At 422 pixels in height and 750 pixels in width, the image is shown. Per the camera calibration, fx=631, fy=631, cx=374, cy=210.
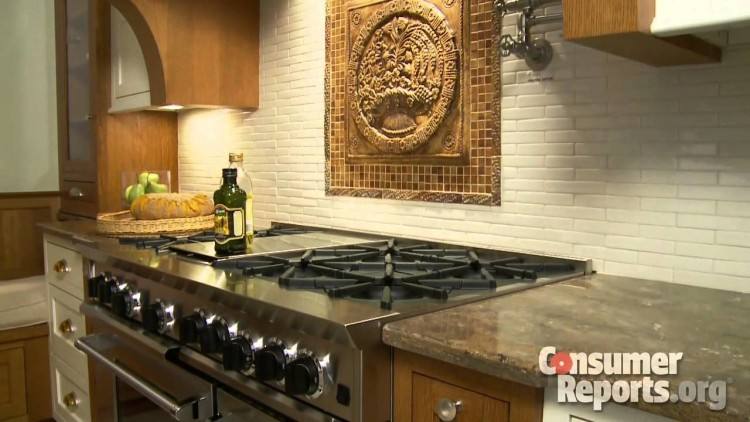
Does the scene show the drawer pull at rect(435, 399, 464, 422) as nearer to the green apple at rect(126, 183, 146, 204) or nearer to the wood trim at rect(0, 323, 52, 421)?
the green apple at rect(126, 183, 146, 204)

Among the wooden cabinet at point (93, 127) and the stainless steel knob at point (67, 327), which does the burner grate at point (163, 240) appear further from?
the wooden cabinet at point (93, 127)

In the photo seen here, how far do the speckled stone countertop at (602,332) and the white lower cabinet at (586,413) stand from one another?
0.04 m

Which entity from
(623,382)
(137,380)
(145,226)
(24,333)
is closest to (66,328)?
(24,333)

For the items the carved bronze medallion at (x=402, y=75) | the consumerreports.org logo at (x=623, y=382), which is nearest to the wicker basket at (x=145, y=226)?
the carved bronze medallion at (x=402, y=75)

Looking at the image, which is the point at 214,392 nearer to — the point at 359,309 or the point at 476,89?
the point at 359,309

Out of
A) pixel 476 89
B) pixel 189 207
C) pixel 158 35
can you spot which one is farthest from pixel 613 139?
pixel 158 35

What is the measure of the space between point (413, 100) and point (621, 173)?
71 cm

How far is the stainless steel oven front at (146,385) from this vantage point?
1439 millimetres

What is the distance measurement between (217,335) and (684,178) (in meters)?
1.11

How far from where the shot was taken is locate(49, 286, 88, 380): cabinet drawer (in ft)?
8.07

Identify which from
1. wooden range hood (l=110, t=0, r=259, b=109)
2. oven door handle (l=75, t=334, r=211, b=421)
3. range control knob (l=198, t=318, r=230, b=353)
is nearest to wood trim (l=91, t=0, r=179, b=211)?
wooden range hood (l=110, t=0, r=259, b=109)

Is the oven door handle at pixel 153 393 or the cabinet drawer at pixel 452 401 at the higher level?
the cabinet drawer at pixel 452 401

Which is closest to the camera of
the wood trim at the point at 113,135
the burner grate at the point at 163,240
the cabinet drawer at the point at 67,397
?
the burner grate at the point at 163,240

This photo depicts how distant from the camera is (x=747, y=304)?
1.25 m
